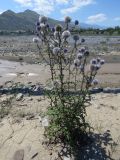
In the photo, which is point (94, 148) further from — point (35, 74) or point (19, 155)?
point (35, 74)

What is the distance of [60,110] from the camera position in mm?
6043

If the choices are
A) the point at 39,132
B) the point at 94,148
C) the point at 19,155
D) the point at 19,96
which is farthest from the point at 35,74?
the point at 94,148

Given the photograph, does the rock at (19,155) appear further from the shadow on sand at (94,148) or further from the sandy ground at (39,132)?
the shadow on sand at (94,148)

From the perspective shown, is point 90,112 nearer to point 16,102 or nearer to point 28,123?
point 28,123

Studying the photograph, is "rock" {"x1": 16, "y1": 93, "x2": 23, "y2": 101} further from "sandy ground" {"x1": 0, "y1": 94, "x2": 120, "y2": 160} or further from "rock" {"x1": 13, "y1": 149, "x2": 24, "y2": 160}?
"rock" {"x1": 13, "y1": 149, "x2": 24, "y2": 160}

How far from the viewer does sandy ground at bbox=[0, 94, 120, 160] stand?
6.04 m

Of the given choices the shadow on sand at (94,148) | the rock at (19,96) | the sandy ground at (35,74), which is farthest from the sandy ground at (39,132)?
the sandy ground at (35,74)

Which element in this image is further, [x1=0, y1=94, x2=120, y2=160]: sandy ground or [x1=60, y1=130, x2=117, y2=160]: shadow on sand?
[x1=0, y1=94, x2=120, y2=160]: sandy ground

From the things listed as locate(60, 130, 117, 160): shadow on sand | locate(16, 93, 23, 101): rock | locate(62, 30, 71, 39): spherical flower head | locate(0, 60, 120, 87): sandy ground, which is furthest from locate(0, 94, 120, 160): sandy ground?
locate(0, 60, 120, 87): sandy ground

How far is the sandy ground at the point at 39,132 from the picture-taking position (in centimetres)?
604

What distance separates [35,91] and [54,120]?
11.0 feet

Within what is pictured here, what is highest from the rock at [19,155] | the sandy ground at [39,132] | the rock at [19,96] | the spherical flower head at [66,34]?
the spherical flower head at [66,34]

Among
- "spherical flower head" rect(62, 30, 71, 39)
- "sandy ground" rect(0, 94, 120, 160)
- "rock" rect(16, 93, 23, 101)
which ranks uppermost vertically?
"spherical flower head" rect(62, 30, 71, 39)

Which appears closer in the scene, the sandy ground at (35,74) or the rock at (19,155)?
the rock at (19,155)
